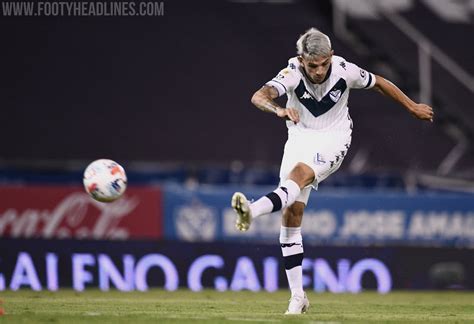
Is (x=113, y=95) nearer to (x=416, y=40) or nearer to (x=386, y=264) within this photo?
(x=416, y=40)

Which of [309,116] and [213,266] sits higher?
[309,116]

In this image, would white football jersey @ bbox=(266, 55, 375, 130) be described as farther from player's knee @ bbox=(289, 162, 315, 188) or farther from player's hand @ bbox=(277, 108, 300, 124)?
player's hand @ bbox=(277, 108, 300, 124)

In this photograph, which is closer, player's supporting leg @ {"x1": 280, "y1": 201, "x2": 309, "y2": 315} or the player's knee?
the player's knee

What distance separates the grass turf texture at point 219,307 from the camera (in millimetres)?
9961

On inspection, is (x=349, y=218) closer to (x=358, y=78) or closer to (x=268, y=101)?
(x=358, y=78)

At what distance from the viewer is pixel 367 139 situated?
800 inches

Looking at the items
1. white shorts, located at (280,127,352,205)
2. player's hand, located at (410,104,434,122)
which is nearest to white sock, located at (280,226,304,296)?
white shorts, located at (280,127,352,205)

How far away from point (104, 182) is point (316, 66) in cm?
236

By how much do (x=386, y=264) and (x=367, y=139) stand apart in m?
5.09

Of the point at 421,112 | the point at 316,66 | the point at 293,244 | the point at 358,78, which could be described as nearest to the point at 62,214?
the point at 293,244

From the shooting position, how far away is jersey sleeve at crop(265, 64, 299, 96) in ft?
34.5

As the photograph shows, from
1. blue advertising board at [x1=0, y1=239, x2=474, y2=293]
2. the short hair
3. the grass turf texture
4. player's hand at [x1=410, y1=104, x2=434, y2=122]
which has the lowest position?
the grass turf texture

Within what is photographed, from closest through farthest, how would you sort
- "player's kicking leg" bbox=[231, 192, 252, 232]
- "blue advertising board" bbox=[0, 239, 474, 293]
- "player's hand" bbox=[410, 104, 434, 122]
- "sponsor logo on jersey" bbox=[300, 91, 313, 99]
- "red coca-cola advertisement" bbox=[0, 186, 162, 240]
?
"player's kicking leg" bbox=[231, 192, 252, 232], "sponsor logo on jersey" bbox=[300, 91, 313, 99], "player's hand" bbox=[410, 104, 434, 122], "blue advertising board" bbox=[0, 239, 474, 293], "red coca-cola advertisement" bbox=[0, 186, 162, 240]

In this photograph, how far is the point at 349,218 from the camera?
18312 mm
